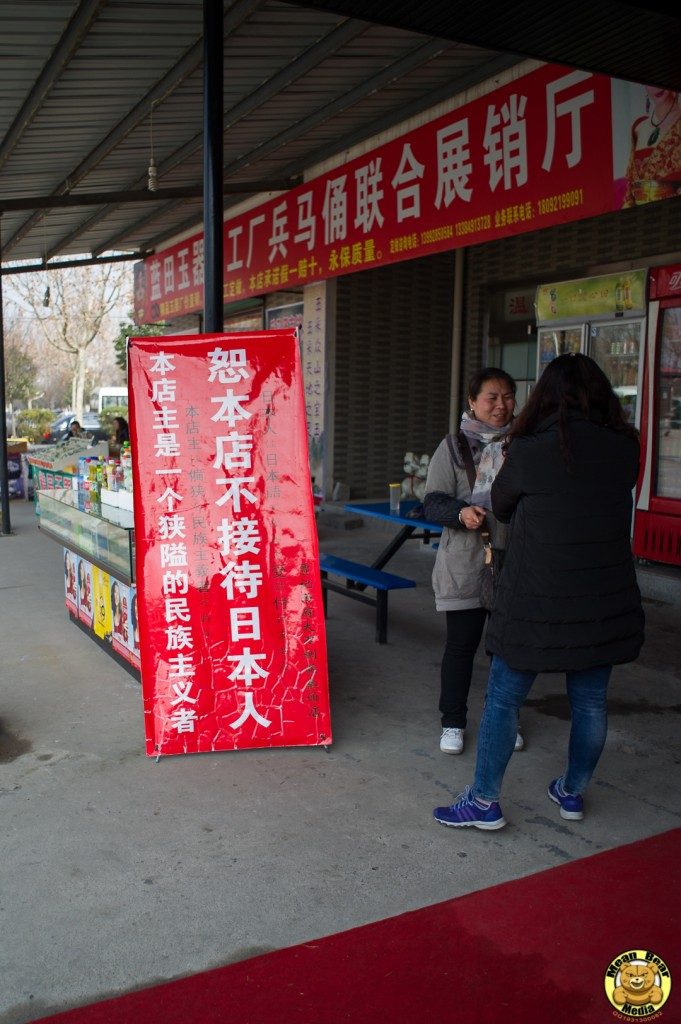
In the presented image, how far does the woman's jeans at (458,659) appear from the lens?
3.69 metres

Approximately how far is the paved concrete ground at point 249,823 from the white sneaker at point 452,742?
0.21 ft

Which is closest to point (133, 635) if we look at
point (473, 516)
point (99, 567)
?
point (99, 567)

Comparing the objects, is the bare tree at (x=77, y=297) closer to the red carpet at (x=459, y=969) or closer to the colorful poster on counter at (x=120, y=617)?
the colorful poster on counter at (x=120, y=617)

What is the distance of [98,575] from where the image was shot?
5301 mm

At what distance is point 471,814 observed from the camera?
3086 millimetres

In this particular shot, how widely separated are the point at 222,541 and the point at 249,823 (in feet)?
3.79

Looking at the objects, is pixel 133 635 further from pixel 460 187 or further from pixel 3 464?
pixel 3 464

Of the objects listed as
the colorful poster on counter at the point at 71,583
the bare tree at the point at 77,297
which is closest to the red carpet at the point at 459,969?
the colorful poster on counter at the point at 71,583

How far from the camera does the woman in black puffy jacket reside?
2.78m

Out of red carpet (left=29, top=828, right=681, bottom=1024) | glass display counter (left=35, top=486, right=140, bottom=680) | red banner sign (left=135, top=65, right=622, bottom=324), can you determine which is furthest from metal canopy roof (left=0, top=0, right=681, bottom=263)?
red carpet (left=29, top=828, right=681, bottom=1024)

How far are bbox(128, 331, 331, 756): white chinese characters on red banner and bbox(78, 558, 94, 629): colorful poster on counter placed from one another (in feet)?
6.48

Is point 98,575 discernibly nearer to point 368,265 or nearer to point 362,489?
point 368,265

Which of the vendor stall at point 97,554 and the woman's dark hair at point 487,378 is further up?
the woman's dark hair at point 487,378

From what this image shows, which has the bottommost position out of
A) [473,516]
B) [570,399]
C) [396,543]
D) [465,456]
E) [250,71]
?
[396,543]
